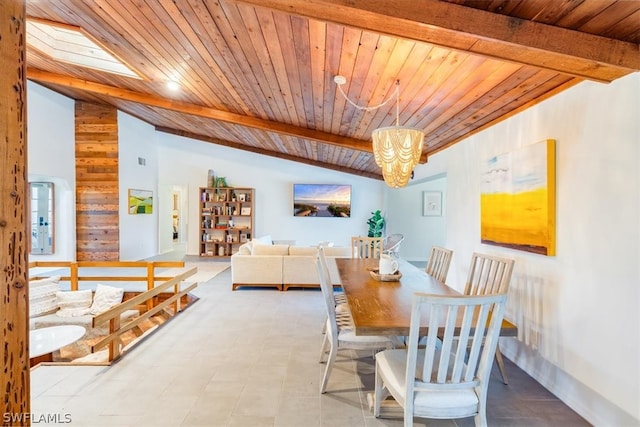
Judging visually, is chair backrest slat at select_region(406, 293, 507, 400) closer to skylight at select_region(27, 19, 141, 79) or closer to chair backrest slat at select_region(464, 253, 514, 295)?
chair backrest slat at select_region(464, 253, 514, 295)

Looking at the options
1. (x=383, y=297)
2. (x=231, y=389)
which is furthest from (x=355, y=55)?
(x=231, y=389)

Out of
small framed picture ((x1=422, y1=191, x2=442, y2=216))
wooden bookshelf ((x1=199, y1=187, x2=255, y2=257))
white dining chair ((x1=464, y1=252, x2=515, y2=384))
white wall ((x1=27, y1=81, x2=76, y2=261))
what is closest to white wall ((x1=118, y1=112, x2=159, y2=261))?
white wall ((x1=27, y1=81, x2=76, y2=261))

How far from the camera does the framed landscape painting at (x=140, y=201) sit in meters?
7.20

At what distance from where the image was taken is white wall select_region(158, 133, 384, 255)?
8328mm

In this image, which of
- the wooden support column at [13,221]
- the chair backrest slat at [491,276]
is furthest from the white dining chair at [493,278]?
the wooden support column at [13,221]

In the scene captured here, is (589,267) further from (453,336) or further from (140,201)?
(140,201)

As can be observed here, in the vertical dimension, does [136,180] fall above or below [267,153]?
Answer: below

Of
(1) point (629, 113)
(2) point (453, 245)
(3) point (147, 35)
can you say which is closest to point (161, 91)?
(3) point (147, 35)

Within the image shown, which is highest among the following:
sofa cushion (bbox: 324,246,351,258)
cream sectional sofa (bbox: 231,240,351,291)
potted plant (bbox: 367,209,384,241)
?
potted plant (bbox: 367,209,384,241)

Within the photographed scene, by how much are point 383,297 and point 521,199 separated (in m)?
1.45

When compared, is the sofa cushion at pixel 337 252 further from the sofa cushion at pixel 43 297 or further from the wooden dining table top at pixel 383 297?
the sofa cushion at pixel 43 297

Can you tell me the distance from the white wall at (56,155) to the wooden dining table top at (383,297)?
6.11m

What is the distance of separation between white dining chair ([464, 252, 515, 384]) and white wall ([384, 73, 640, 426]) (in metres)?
0.33

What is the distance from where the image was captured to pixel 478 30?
1.54 metres
